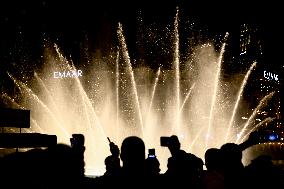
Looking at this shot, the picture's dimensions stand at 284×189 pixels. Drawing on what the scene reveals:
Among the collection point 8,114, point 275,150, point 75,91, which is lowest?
point 275,150

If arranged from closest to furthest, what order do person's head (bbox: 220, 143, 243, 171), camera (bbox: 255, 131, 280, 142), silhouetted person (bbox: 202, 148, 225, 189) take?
silhouetted person (bbox: 202, 148, 225, 189) < person's head (bbox: 220, 143, 243, 171) < camera (bbox: 255, 131, 280, 142)

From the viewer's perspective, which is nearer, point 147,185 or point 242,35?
point 147,185

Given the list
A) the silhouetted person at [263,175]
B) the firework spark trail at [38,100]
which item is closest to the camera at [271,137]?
the silhouetted person at [263,175]

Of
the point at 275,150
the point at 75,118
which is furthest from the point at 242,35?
the point at 275,150

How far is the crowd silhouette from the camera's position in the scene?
8.76 feet

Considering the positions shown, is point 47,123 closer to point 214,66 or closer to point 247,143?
point 214,66

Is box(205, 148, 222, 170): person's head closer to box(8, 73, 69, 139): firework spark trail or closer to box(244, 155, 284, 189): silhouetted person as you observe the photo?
box(244, 155, 284, 189): silhouetted person

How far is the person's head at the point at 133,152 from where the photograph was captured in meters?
3.75

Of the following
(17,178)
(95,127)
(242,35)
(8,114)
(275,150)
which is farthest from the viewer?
(242,35)

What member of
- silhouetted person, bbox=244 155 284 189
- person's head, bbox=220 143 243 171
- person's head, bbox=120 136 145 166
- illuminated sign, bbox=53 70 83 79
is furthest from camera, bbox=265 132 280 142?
illuminated sign, bbox=53 70 83 79

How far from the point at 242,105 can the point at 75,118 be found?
66.5ft

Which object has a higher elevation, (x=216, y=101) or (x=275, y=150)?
(x=216, y=101)

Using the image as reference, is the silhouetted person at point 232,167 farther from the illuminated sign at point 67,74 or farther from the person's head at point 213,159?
the illuminated sign at point 67,74

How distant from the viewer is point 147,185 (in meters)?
3.75
